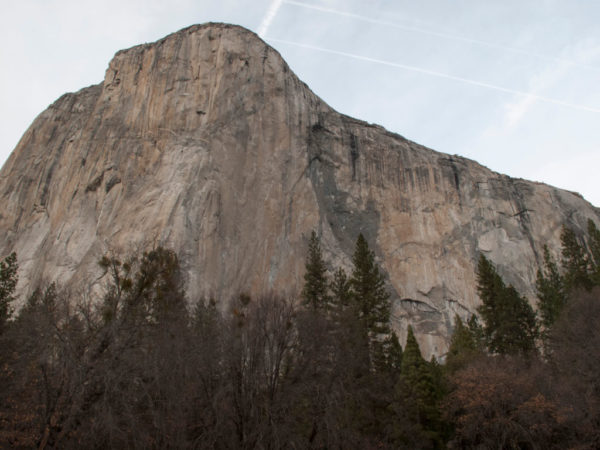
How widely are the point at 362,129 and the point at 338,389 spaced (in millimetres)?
46614

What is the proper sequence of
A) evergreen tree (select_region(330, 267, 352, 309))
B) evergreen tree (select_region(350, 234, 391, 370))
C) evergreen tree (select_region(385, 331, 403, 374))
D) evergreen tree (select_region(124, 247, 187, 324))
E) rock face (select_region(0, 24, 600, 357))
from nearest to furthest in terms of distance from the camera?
evergreen tree (select_region(124, 247, 187, 324))
evergreen tree (select_region(350, 234, 391, 370))
evergreen tree (select_region(385, 331, 403, 374))
evergreen tree (select_region(330, 267, 352, 309))
rock face (select_region(0, 24, 600, 357))

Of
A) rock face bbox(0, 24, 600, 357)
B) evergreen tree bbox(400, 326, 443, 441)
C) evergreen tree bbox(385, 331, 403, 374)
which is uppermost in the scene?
rock face bbox(0, 24, 600, 357)

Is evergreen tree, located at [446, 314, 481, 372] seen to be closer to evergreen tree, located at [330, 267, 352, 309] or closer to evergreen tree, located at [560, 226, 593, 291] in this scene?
evergreen tree, located at [330, 267, 352, 309]

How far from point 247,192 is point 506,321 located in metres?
25.8

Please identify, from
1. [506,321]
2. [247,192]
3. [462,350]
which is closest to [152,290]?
[462,350]

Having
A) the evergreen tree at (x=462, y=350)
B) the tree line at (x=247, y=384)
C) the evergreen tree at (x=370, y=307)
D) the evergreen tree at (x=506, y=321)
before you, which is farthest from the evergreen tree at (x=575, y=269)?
the evergreen tree at (x=370, y=307)

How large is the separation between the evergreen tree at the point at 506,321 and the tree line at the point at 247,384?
14.8ft

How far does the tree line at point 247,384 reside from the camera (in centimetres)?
1384

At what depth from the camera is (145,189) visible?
44.8 metres

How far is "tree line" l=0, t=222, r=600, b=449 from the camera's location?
13836 mm

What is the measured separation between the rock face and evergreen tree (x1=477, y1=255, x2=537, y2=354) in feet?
32.9

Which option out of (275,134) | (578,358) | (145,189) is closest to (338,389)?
(578,358)

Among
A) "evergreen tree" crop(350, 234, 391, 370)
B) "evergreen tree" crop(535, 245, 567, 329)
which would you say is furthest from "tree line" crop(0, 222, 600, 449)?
"evergreen tree" crop(535, 245, 567, 329)

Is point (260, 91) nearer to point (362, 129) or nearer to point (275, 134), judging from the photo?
point (275, 134)
